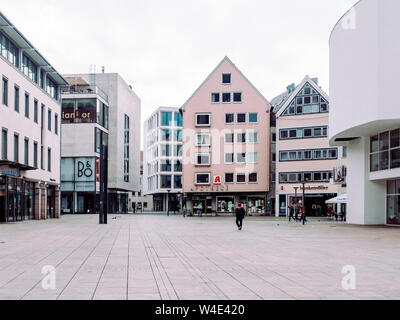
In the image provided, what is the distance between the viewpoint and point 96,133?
7325 cm

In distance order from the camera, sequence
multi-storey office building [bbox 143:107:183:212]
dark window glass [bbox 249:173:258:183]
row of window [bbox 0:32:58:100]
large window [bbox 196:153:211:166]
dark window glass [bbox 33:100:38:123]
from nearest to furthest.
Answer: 1. row of window [bbox 0:32:58:100]
2. dark window glass [bbox 33:100:38:123]
3. dark window glass [bbox 249:173:258:183]
4. large window [bbox 196:153:211:166]
5. multi-storey office building [bbox 143:107:183:212]

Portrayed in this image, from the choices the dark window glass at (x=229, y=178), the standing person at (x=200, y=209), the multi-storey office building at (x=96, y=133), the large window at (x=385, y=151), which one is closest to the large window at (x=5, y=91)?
the large window at (x=385, y=151)

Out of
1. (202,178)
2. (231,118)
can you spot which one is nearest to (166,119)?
(231,118)

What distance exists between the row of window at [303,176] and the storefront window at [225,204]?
6.71m

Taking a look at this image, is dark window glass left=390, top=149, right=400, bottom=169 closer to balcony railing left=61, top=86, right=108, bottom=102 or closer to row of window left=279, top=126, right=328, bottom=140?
row of window left=279, top=126, right=328, bottom=140

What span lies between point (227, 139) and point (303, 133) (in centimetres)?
912

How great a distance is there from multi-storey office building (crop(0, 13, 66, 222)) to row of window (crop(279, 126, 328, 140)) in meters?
26.2

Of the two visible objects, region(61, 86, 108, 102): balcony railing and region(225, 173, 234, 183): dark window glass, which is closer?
region(225, 173, 234, 183): dark window glass

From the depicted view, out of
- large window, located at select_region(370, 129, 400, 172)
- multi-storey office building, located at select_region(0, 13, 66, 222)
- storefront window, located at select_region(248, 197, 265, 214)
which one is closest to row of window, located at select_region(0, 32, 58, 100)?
multi-storey office building, located at select_region(0, 13, 66, 222)

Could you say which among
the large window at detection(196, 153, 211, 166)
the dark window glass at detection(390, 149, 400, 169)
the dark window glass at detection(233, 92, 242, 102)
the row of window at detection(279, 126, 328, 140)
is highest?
the dark window glass at detection(233, 92, 242, 102)

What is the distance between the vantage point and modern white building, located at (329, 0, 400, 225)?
1193 inches
